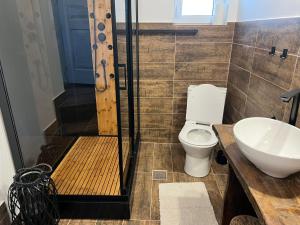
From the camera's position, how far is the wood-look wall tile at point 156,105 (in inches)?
110

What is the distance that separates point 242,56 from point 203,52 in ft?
1.54

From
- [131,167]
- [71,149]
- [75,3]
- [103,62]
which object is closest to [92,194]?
[131,167]

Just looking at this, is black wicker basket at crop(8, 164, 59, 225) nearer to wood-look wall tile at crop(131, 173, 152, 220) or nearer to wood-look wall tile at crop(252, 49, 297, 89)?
wood-look wall tile at crop(131, 173, 152, 220)

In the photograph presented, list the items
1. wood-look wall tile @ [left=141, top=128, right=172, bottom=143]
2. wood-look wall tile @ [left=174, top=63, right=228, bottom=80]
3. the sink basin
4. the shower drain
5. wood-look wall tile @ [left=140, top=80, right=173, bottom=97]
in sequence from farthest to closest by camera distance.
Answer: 1. wood-look wall tile @ [left=141, top=128, right=172, bottom=143]
2. wood-look wall tile @ [left=140, top=80, right=173, bottom=97]
3. wood-look wall tile @ [left=174, top=63, right=228, bottom=80]
4. the shower drain
5. the sink basin

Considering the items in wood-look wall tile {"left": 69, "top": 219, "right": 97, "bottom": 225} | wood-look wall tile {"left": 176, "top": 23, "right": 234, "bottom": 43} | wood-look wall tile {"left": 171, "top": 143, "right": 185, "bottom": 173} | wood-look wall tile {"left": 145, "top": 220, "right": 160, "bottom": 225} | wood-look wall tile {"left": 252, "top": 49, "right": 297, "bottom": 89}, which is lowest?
wood-look wall tile {"left": 69, "top": 219, "right": 97, "bottom": 225}

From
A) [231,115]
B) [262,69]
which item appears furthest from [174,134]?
[262,69]

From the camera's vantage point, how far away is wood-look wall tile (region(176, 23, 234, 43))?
2459 mm

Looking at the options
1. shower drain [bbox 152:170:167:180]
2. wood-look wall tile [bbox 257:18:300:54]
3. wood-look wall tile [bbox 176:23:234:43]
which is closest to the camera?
wood-look wall tile [bbox 257:18:300:54]

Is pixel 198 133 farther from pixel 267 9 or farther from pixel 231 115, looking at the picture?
pixel 267 9

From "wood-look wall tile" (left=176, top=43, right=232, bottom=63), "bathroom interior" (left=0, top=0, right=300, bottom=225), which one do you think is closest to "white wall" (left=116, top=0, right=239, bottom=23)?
"bathroom interior" (left=0, top=0, right=300, bottom=225)

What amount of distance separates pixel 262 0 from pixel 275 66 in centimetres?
61

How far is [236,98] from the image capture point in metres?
2.38

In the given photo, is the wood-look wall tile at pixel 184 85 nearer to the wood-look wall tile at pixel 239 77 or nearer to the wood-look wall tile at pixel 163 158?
the wood-look wall tile at pixel 239 77

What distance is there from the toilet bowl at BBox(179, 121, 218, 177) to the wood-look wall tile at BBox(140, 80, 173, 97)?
480mm
